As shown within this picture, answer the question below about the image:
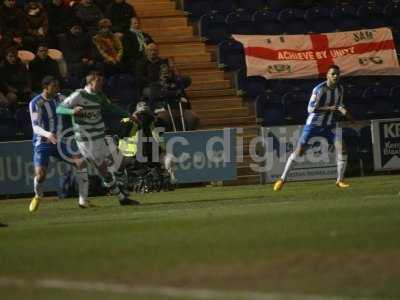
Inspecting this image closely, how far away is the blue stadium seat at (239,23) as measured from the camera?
29.1m

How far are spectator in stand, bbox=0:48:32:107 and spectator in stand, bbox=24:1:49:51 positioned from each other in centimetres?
128

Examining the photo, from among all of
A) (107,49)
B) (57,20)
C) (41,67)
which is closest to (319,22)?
(107,49)

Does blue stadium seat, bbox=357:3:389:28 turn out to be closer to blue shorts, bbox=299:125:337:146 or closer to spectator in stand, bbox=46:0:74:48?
spectator in stand, bbox=46:0:74:48

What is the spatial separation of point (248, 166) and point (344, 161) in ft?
12.0

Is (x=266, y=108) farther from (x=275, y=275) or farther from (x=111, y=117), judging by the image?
(x=275, y=275)

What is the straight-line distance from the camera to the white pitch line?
8688 mm

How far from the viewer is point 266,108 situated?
26.8 m

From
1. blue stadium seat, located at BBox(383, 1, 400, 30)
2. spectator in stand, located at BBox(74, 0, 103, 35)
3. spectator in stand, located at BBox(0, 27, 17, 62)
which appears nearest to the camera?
spectator in stand, located at BBox(0, 27, 17, 62)

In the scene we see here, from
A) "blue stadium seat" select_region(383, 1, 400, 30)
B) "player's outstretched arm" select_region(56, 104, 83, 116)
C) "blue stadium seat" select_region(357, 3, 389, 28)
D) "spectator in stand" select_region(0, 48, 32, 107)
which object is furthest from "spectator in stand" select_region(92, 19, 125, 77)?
"blue stadium seat" select_region(383, 1, 400, 30)

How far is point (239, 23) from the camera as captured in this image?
2914 centimetres

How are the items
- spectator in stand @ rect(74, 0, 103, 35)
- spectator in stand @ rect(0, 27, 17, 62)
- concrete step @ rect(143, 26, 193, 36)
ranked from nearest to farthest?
spectator in stand @ rect(0, 27, 17, 62)
spectator in stand @ rect(74, 0, 103, 35)
concrete step @ rect(143, 26, 193, 36)

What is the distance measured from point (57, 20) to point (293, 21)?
678 centimetres

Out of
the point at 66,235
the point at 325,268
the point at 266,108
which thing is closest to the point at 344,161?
the point at 266,108

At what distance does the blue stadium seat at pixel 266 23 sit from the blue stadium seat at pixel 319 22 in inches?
36.1
